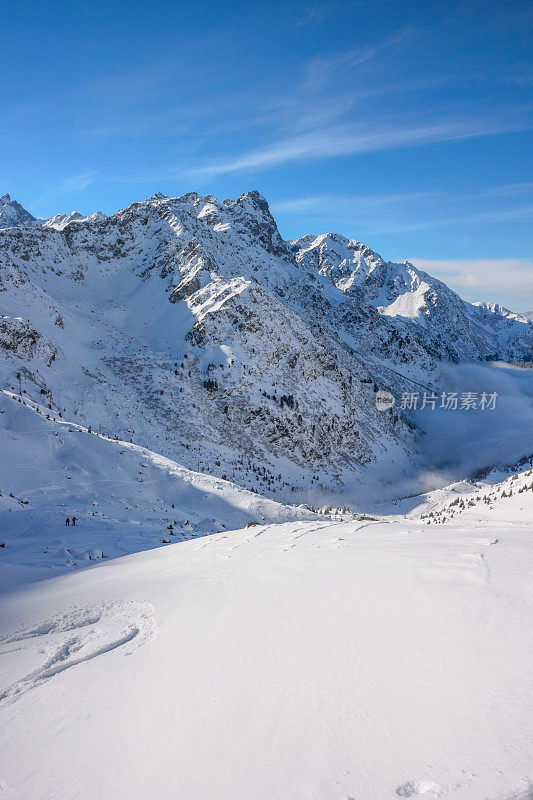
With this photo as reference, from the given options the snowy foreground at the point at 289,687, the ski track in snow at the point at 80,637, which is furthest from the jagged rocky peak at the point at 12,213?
the snowy foreground at the point at 289,687

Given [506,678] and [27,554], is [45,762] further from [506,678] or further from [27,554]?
[27,554]

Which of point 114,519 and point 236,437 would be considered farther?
point 236,437

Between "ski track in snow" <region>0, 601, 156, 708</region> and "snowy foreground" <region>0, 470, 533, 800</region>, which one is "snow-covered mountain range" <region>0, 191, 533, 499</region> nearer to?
"ski track in snow" <region>0, 601, 156, 708</region>

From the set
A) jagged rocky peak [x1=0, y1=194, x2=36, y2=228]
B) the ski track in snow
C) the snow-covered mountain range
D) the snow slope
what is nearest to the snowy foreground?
the ski track in snow

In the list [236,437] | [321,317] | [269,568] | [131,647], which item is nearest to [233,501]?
[269,568]

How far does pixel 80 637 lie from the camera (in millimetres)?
4184

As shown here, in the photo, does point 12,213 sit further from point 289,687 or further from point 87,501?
point 289,687

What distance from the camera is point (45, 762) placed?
90.2 inches

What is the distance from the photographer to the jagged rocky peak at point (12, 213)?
351ft

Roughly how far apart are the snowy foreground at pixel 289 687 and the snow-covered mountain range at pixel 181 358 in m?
28.7

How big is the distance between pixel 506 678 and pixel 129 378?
140ft

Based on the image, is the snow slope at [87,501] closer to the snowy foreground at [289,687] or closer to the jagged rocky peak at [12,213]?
the snowy foreground at [289,687]

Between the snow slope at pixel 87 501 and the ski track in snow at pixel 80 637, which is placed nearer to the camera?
the ski track in snow at pixel 80 637

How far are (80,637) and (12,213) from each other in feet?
470
